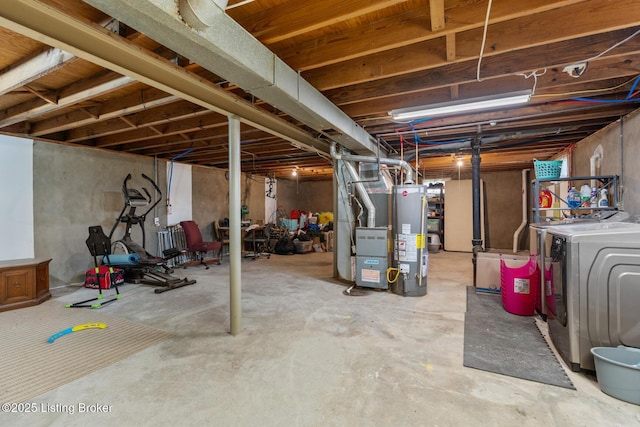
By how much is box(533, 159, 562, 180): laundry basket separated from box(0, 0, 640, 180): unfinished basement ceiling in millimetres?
589

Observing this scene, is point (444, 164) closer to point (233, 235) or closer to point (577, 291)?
point (577, 291)

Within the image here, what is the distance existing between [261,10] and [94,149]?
4.61 meters

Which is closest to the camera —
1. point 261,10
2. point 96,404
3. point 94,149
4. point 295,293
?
point 96,404

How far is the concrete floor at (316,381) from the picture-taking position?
5.10 feet

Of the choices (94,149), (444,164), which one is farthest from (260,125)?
(444,164)

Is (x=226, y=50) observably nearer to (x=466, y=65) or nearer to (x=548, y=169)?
(x=466, y=65)

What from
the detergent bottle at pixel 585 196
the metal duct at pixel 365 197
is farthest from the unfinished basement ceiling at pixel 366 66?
the detergent bottle at pixel 585 196

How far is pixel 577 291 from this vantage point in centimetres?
195

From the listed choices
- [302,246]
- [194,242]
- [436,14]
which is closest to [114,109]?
[194,242]

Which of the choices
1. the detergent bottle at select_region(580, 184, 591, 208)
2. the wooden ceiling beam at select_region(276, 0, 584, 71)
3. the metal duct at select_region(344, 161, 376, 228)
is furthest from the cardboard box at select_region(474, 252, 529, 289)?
the wooden ceiling beam at select_region(276, 0, 584, 71)

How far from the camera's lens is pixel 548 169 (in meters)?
3.48

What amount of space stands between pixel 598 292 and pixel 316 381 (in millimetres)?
1989

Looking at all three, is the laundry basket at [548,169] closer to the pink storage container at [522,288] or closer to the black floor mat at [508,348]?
the pink storage container at [522,288]

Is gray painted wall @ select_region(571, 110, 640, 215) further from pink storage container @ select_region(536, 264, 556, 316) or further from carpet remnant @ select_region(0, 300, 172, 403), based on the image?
carpet remnant @ select_region(0, 300, 172, 403)
